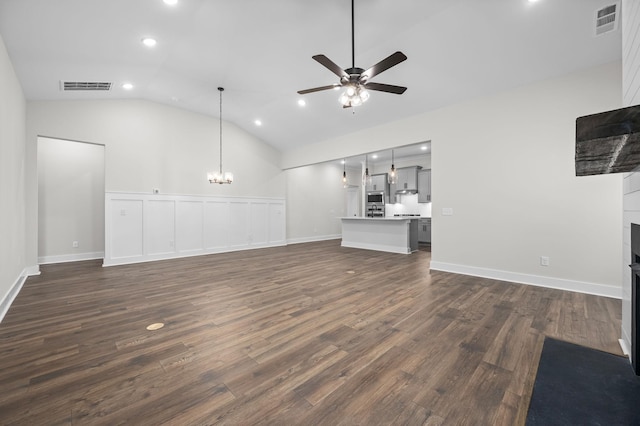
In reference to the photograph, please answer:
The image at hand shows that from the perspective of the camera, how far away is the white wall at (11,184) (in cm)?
306

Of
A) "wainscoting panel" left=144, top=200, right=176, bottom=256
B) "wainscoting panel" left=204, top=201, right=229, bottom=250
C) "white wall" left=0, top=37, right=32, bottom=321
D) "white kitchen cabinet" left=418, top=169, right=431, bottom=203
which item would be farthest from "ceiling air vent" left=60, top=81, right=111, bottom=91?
"white kitchen cabinet" left=418, top=169, right=431, bottom=203

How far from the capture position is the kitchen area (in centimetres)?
715

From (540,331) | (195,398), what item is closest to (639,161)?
(540,331)

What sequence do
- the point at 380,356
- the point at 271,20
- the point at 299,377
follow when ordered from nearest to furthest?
the point at 299,377 → the point at 380,356 → the point at 271,20

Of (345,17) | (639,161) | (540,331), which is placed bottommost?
(540,331)

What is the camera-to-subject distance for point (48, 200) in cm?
582

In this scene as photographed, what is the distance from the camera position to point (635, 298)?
1680mm

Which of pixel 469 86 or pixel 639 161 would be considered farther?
pixel 469 86

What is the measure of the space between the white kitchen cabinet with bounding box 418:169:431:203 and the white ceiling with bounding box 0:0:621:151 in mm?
4161

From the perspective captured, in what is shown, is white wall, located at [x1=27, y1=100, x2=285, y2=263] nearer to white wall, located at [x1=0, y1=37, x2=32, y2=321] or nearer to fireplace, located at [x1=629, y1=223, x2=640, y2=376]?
white wall, located at [x1=0, y1=37, x2=32, y2=321]

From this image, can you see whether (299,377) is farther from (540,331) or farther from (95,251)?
(95,251)

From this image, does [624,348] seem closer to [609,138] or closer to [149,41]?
[609,138]

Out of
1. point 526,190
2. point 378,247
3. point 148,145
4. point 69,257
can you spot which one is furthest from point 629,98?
point 69,257

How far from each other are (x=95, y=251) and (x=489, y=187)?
8763 millimetres
